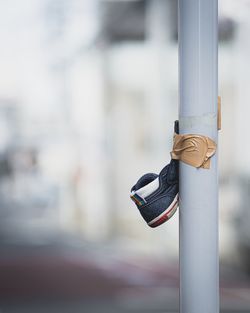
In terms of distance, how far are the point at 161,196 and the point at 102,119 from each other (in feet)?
20.6

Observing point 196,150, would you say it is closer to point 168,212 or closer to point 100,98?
point 168,212

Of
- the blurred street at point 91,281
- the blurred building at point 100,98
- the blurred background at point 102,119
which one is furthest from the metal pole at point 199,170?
the blurred building at point 100,98

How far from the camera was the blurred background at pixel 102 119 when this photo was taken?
7043 millimetres

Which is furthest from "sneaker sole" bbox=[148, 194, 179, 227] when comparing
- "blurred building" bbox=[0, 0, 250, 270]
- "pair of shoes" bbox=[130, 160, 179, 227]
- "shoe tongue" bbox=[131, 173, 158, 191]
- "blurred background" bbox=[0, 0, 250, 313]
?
"blurred building" bbox=[0, 0, 250, 270]

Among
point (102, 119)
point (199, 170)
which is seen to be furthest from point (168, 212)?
point (102, 119)

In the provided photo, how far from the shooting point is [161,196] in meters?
1.57

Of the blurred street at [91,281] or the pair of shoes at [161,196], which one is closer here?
the pair of shoes at [161,196]

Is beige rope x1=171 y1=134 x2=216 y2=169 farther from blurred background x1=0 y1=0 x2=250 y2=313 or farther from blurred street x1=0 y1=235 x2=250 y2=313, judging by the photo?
blurred background x1=0 y1=0 x2=250 y2=313

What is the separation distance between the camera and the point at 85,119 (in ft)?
25.4

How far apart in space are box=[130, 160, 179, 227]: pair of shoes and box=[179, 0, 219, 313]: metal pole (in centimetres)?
6

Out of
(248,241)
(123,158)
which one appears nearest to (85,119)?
(123,158)

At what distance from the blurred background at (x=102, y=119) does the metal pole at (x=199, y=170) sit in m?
5.34

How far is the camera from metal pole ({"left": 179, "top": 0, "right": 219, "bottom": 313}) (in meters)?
1.48

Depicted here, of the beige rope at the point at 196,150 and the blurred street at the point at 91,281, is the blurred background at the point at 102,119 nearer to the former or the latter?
the blurred street at the point at 91,281
